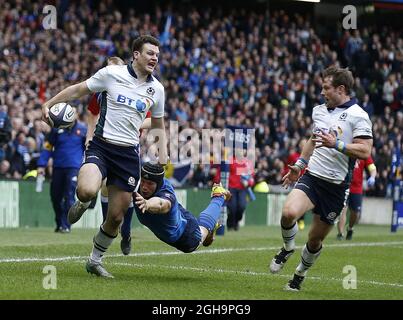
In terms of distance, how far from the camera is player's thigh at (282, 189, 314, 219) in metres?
10.1

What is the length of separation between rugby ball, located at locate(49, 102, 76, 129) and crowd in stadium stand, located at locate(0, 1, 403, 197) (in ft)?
32.5

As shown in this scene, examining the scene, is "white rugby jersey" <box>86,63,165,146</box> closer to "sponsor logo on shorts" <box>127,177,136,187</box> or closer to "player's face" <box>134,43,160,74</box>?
"player's face" <box>134,43,160,74</box>

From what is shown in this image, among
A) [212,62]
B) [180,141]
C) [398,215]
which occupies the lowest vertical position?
[398,215]

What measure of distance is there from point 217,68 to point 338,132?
21.9m

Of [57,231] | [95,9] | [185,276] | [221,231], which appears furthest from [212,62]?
[185,276]

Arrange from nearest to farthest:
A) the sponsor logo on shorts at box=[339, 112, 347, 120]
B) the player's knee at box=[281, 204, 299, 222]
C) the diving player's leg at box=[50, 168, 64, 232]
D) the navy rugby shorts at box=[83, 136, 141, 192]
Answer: the player's knee at box=[281, 204, 299, 222] < the sponsor logo on shorts at box=[339, 112, 347, 120] < the navy rugby shorts at box=[83, 136, 141, 192] < the diving player's leg at box=[50, 168, 64, 232]

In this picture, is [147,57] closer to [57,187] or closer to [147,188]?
[147,188]

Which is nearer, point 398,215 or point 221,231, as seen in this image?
point 221,231

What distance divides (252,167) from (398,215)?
4058 millimetres

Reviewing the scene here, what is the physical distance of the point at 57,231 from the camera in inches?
741

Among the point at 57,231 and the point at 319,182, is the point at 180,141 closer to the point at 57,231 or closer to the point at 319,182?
the point at 57,231

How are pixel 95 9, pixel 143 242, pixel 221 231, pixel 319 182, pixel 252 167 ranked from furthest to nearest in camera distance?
1. pixel 95 9
2. pixel 252 167
3. pixel 221 231
4. pixel 143 242
5. pixel 319 182
